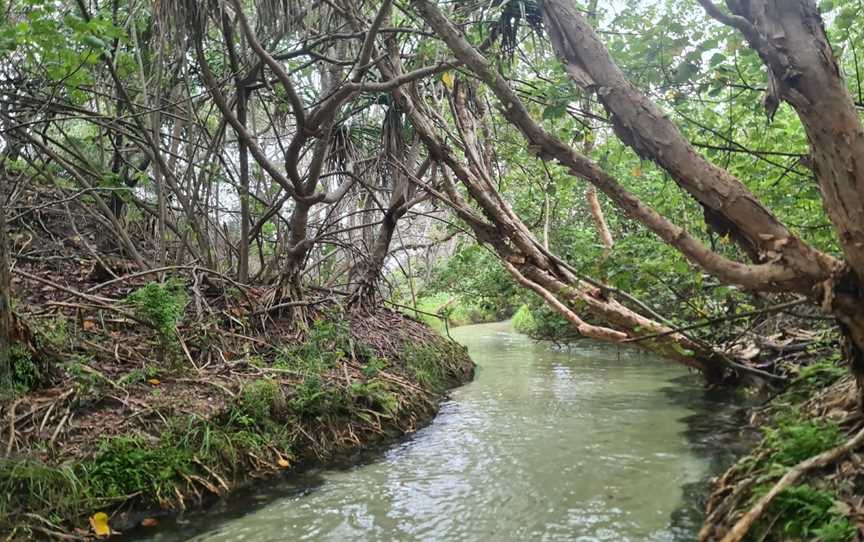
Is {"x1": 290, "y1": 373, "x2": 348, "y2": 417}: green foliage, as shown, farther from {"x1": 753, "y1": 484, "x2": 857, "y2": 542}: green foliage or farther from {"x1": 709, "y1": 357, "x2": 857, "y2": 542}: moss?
{"x1": 753, "y1": 484, "x2": 857, "y2": 542}: green foliage

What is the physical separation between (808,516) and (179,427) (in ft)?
11.5

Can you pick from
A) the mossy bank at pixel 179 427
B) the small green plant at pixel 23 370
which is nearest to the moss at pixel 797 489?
the mossy bank at pixel 179 427

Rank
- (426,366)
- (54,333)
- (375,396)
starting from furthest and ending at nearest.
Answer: (426,366) < (375,396) < (54,333)

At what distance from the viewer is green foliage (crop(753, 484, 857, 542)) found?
252 centimetres

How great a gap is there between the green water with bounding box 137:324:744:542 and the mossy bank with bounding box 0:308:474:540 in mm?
248

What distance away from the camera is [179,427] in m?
4.17

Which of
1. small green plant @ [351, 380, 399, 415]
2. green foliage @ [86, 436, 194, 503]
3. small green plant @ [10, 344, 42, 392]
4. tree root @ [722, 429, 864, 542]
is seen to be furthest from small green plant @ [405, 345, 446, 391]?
tree root @ [722, 429, 864, 542]

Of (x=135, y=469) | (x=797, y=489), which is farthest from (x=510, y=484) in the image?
(x=135, y=469)

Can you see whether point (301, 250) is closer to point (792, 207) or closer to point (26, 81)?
point (26, 81)

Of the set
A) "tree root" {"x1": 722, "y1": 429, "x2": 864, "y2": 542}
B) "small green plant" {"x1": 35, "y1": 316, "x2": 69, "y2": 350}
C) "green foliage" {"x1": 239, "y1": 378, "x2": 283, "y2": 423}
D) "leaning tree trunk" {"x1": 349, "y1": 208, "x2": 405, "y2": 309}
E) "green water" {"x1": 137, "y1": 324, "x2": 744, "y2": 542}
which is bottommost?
"green water" {"x1": 137, "y1": 324, "x2": 744, "y2": 542}

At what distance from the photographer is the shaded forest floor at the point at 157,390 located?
3.56 m

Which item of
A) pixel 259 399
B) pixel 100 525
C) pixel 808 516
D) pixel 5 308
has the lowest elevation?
pixel 808 516

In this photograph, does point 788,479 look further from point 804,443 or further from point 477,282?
point 477,282

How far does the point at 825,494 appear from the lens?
2768 millimetres
